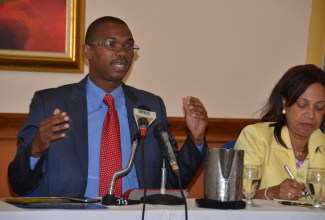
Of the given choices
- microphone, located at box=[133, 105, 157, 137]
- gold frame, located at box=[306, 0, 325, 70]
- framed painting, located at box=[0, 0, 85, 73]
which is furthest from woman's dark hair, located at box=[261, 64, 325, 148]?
framed painting, located at box=[0, 0, 85, 73]

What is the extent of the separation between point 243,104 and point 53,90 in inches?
65.1

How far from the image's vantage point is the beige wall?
412 centimetres

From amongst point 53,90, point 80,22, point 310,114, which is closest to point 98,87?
point 53,90

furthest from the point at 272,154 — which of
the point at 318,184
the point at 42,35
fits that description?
the point at 42,35

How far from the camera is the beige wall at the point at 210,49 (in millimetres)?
4121

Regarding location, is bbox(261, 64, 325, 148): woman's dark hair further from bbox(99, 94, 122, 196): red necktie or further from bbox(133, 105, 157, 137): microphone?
bbox(133, 105, 157, 137): microphone

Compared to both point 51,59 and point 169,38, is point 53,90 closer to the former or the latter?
point 51,59

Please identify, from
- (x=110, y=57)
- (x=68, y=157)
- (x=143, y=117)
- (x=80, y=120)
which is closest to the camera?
(x=143, y=117)

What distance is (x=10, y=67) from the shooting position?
3877mm

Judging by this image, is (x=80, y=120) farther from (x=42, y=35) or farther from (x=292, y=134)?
(x=292, y=134)

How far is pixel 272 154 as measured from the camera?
335 cm

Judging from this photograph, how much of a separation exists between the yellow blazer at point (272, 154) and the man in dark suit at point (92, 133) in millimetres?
331

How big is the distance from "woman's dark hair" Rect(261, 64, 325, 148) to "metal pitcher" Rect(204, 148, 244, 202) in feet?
3.57

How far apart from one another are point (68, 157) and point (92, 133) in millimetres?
206
